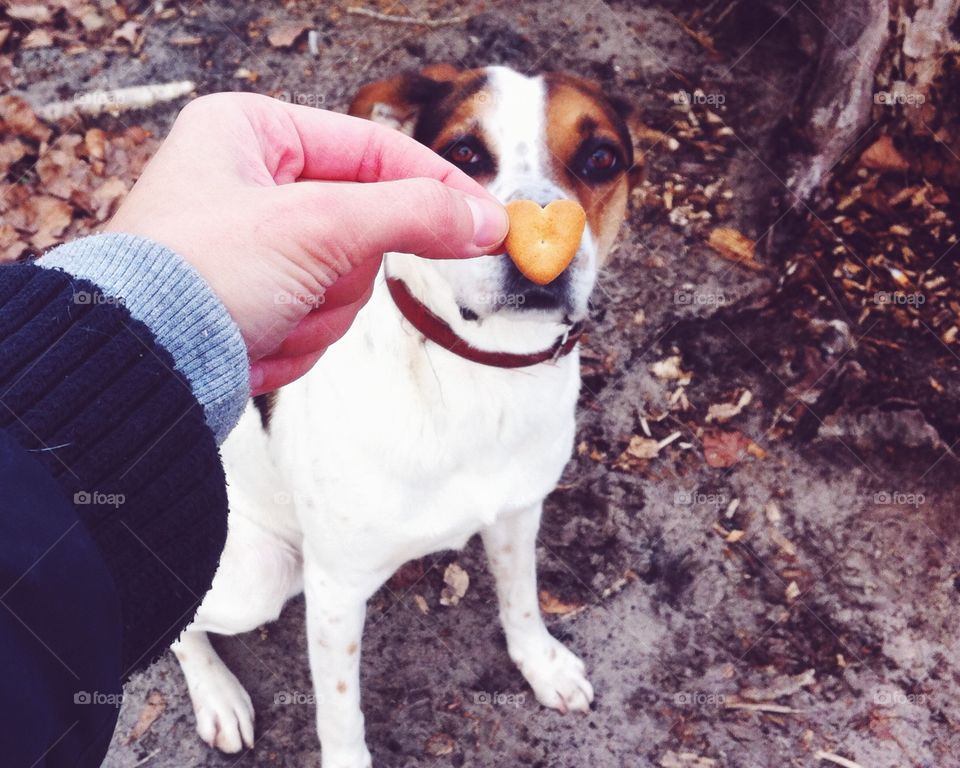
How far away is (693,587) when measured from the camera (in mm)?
3523

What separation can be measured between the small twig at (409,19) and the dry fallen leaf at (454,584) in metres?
3.37

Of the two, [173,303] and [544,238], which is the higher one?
[173,303]

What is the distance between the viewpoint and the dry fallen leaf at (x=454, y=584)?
3543mm

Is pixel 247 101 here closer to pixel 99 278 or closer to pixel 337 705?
pixel 99 278

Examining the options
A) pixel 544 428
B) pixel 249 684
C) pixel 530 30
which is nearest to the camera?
pixel 544 428

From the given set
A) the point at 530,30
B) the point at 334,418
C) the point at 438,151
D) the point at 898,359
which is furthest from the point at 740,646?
the point at 530,30

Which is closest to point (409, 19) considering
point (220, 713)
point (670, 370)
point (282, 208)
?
point (670, 370)

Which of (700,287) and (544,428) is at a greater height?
(544,428)

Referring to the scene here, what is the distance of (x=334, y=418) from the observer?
7.44ft

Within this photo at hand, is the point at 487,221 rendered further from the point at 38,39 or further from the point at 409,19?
the point at 38,39

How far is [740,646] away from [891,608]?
2.21 feet

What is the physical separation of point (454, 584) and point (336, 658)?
3.21 ft

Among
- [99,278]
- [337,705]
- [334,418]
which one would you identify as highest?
[99,278]

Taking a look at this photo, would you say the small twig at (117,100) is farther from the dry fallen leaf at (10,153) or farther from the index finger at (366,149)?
the index finger at (366,149)
